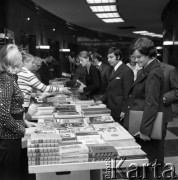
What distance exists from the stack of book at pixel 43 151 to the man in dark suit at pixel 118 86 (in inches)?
96.5

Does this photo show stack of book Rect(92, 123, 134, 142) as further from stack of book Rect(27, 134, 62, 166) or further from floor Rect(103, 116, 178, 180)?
floor Rect(103, 116, 178, 180)

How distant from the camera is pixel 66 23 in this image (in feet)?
52.2

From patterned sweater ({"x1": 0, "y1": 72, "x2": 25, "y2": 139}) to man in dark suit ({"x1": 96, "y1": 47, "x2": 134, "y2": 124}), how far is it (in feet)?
7.09

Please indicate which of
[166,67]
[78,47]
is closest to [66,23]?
[78,47]

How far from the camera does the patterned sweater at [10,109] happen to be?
9.19 feet

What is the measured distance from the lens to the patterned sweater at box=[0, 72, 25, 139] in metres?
Result: 2.80

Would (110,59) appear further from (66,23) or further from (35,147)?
(66,23)

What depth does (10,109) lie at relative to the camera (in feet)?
9.58


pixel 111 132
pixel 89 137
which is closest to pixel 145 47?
pixel 111 132

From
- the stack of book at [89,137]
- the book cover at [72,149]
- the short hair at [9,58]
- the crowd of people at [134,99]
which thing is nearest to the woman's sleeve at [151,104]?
the crowd of people at [134,99]

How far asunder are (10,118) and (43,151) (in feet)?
1.66

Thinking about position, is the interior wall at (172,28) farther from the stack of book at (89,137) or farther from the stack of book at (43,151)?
the stack of book at (43,151)

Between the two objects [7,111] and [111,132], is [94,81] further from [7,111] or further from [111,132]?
[7,111]

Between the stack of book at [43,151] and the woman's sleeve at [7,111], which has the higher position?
the woman's sleeve at [7,111]
